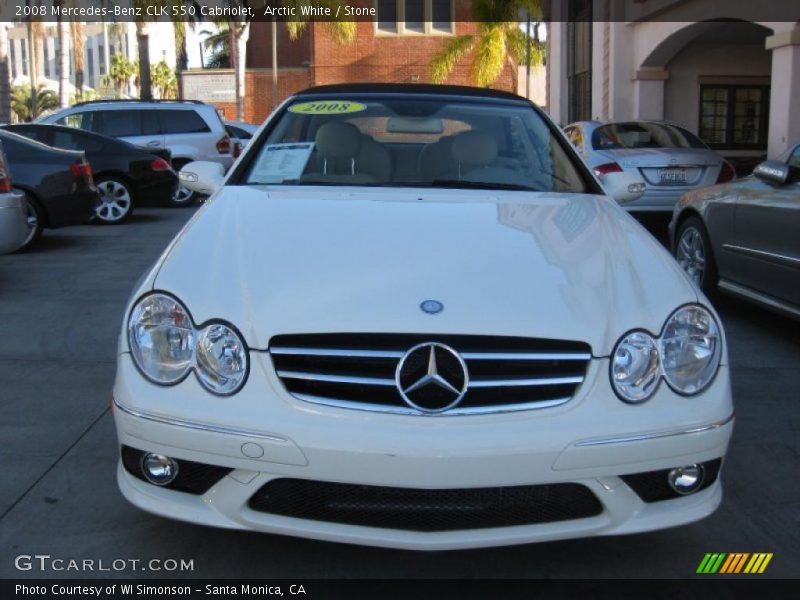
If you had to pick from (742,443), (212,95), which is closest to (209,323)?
(742,443)

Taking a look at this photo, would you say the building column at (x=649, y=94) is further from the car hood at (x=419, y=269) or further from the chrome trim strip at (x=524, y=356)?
the chrome trim strip at (x=524, y=356)

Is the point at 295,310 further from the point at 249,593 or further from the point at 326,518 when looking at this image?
the point at 249,593

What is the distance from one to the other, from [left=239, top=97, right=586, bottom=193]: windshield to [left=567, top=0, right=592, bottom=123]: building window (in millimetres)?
17088

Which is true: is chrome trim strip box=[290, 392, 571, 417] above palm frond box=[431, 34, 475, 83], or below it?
below

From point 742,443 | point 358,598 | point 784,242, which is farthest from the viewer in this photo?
point 784,242

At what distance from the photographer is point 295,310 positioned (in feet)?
8.73

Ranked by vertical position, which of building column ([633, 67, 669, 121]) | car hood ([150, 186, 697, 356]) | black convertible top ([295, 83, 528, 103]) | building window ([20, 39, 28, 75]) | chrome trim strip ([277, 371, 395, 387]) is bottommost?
chrome trim strip ([277, 371, 395, 387])

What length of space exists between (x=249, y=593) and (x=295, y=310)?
0.88 meters

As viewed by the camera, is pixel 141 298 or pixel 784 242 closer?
pixel 141 298

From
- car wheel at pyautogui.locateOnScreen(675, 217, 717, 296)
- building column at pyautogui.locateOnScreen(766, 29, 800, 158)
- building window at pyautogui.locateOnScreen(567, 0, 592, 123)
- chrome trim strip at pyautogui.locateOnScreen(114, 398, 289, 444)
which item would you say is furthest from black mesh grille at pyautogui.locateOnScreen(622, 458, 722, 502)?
building window at pyautogui.locateOnScreen(567, 0, 592, 123)

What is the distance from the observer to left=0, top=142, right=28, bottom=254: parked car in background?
7.25 m

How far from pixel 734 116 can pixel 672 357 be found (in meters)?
17.3

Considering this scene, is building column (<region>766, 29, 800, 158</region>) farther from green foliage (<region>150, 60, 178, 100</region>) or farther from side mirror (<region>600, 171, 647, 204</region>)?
green foliage (<region>150, 60, 178, 100</region>)

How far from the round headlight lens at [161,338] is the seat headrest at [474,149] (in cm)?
179
